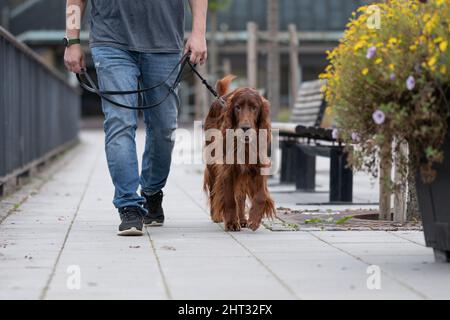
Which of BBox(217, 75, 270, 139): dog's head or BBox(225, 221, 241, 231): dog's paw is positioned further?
BBox(225, 221, 241, 231): dog's paw

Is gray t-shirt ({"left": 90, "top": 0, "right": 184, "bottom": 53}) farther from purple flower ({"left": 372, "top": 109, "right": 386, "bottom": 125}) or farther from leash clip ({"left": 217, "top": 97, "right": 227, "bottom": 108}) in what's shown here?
purple flower ({"left": 372, "top": 109, "right": 386, "bottom": 125})

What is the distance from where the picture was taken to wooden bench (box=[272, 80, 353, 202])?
354 inches

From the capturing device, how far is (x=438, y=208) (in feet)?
17.1

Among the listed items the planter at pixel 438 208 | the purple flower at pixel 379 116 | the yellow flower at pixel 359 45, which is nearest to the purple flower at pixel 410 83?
the purple flower at pixel 379 116

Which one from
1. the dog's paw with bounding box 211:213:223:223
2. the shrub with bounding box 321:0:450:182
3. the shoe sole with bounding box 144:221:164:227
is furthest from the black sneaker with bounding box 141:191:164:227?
the shrub with bounding box 321:0:450:182

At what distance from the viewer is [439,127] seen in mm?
4820

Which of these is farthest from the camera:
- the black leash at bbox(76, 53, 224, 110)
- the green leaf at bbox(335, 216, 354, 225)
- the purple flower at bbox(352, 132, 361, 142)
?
the green leaf at bbox(335, 216, 354, 225)

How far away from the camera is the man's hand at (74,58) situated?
6.87 m

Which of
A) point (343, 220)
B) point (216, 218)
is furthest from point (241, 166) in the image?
point (343, 220)

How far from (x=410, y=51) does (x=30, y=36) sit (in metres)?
41.3

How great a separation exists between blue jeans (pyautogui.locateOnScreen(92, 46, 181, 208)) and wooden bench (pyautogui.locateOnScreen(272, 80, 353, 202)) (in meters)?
1.09

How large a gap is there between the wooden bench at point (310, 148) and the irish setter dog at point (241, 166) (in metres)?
0.57

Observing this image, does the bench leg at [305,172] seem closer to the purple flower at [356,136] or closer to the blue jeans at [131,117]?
the blue jeans at [131,117]
